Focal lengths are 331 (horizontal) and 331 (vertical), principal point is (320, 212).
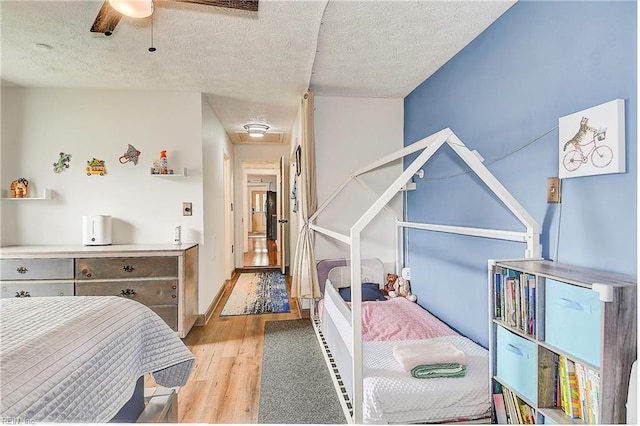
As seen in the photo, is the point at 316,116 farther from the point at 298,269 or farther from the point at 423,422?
the point at 423,422

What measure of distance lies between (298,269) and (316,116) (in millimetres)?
1543

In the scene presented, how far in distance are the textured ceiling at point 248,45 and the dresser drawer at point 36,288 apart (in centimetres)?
172

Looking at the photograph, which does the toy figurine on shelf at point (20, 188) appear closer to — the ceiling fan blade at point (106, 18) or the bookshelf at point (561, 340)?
the ceiling fan blade at point (106, 18)

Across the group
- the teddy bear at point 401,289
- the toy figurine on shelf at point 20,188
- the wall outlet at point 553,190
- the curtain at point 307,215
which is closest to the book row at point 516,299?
the wall outlet at point 553,190

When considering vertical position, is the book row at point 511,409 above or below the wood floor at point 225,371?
above

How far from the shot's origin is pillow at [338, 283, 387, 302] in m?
2.94

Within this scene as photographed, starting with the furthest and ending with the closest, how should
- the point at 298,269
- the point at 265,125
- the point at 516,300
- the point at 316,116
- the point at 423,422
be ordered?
the point at 265,125, the point at 316,116, the point at 298,269, the point at 423,422, the point at 516,300

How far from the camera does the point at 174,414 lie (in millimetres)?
1604

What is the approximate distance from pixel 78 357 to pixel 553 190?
198cm

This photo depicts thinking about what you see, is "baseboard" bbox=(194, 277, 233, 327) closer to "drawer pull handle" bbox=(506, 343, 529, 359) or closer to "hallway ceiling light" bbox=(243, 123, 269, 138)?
"hallway ceiling light" bbox=(243, 123, 269, 138)

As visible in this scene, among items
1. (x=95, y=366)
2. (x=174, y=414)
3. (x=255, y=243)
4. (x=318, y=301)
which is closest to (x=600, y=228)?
(x=95, y=366)

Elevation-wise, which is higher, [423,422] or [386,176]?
[386,176]

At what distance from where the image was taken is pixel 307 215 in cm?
314

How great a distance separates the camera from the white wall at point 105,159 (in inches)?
120
